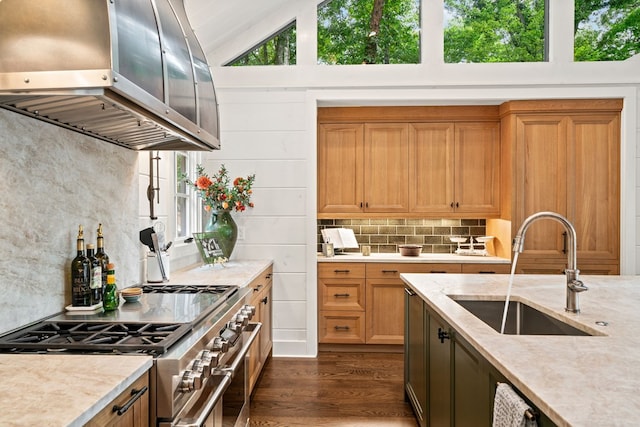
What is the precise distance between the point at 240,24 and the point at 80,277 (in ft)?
9.41

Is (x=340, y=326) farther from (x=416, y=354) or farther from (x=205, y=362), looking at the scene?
(x=205, y=362)

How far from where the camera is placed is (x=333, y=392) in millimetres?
3164

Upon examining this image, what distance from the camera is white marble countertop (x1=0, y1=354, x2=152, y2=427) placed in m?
0.92

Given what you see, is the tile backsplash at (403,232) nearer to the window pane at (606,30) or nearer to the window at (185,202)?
the window at (185,202)

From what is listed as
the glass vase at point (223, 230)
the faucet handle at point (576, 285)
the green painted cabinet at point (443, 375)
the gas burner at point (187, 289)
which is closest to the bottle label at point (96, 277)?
the gas burner at point (187, 289)

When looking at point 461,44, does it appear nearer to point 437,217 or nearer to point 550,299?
point 437,217

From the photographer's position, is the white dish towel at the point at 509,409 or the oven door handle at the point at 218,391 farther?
the oven door handle at the point at 218,391

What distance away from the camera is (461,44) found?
413cm

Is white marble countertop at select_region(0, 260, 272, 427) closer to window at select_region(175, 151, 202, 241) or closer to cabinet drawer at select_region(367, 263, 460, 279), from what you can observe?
window at select_region(175, 151, 202, 241)

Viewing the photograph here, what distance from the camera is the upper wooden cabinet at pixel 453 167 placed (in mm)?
4277

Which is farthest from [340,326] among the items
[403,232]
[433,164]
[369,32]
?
[369,32]

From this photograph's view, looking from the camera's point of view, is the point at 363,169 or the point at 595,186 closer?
the point at 595,186

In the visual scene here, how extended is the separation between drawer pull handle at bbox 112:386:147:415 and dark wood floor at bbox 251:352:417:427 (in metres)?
1.66

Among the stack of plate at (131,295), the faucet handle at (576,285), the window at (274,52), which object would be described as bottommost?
the stack of plate at (131,295)
